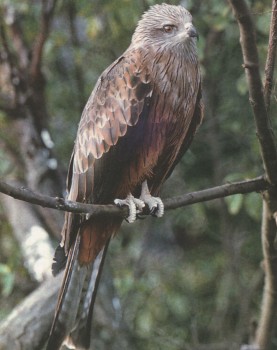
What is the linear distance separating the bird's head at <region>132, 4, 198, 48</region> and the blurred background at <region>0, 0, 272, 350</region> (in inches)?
34.5

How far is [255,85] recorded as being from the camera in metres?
3.29

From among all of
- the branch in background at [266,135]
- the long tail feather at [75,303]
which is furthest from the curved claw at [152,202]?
the branch in background at [266,135]

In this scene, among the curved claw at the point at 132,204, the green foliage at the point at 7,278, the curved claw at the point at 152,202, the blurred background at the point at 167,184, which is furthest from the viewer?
the blurred background at the point at 167,184

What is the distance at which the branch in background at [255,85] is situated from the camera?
3.04 m

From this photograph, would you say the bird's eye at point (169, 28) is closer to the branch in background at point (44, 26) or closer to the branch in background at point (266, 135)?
the branch in background at point (266, 135)

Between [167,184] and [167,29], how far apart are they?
2.52m

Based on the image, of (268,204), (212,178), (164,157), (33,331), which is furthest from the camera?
(212,178)

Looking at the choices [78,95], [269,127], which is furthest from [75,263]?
[78,95]

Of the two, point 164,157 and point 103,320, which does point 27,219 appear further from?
point 164,157

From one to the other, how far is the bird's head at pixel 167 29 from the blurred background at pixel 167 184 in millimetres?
877

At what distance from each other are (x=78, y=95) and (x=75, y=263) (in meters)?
2.59

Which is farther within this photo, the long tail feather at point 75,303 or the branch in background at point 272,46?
the long tail feather at point 75,303

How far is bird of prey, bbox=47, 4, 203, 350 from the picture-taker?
4176 mm

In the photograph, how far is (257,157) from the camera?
6133 mm
